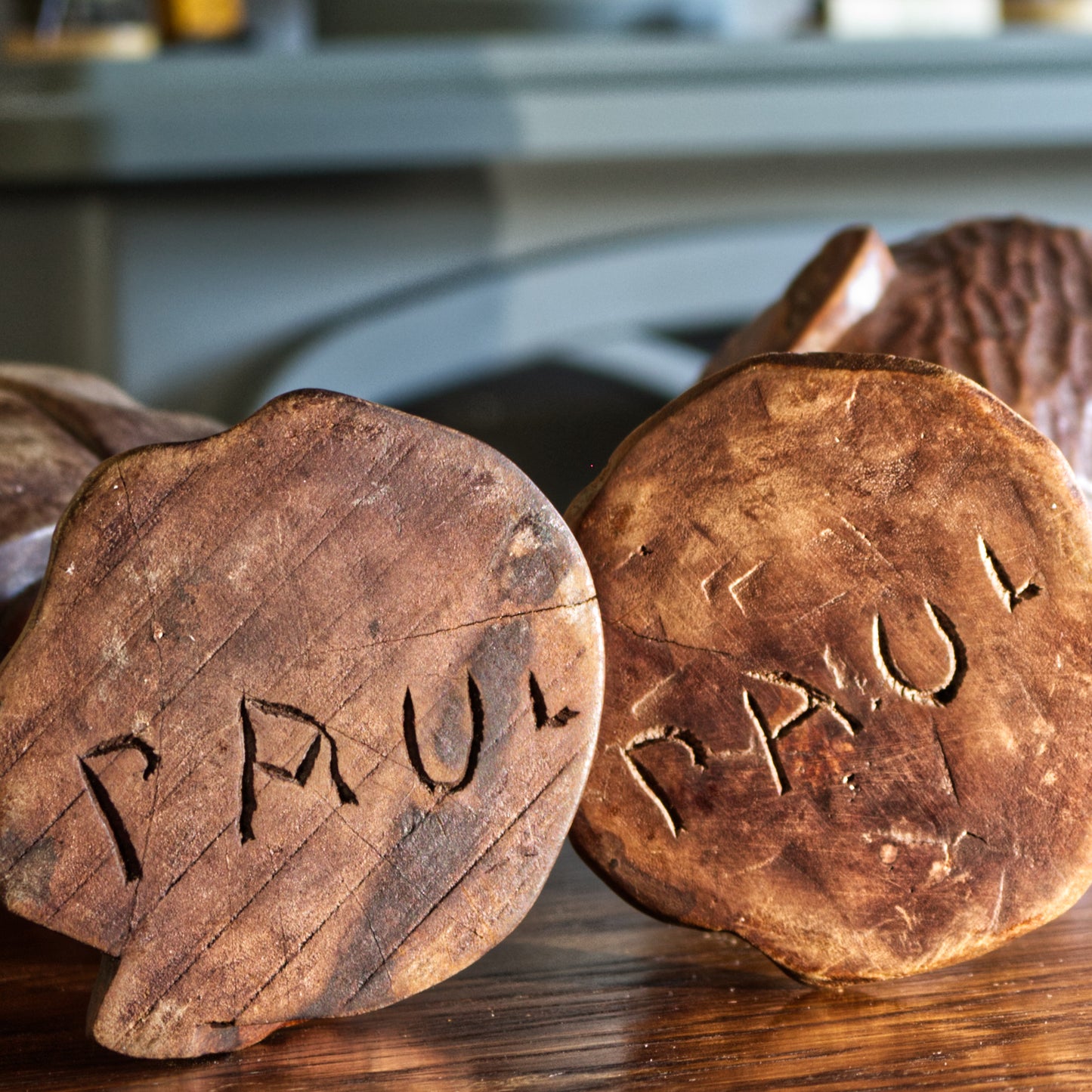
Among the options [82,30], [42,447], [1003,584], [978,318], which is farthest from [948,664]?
[82,30]

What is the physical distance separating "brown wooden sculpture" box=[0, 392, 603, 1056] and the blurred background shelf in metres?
1.35

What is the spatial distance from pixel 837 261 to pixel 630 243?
3.88 ft

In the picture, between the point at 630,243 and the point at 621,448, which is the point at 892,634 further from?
the point at 630,243

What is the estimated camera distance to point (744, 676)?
55cm

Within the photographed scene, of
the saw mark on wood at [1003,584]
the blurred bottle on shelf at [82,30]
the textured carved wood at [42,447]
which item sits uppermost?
the saw mark on wood at [1003,584]

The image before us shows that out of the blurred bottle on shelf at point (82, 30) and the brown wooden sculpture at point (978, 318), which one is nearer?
the brown wooden sculpture at point (978, 318)

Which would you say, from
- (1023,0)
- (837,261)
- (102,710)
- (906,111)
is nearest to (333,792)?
(102,710)

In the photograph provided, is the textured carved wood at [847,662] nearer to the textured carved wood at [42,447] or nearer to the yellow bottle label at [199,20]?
the textured carved wood at [42,447]

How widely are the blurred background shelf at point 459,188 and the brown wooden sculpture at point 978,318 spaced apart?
110cm

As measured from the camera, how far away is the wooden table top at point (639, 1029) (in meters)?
0.51

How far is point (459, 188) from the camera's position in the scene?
1894 millimetres

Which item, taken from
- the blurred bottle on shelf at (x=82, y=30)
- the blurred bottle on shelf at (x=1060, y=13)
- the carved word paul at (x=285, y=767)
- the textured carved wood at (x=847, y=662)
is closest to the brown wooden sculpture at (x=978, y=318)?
the textured carved wood at (x=847, y=662)

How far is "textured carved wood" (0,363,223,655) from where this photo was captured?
2.11 feet

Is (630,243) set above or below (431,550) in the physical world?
below
